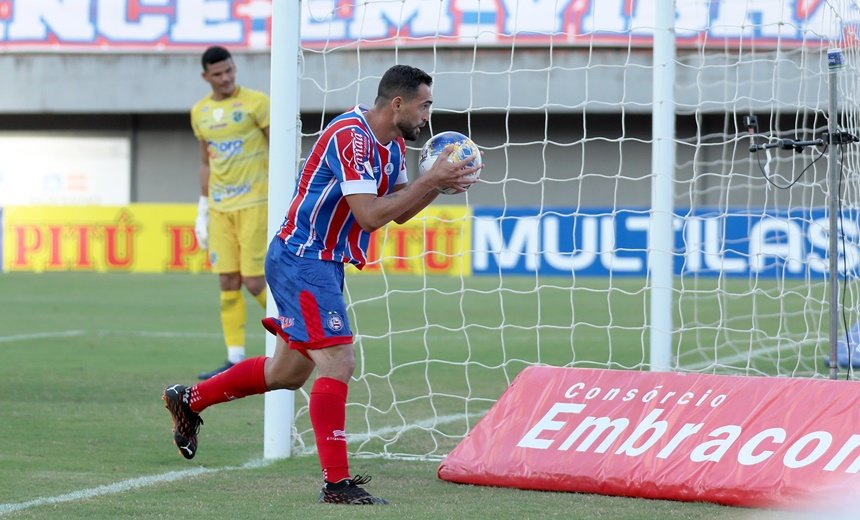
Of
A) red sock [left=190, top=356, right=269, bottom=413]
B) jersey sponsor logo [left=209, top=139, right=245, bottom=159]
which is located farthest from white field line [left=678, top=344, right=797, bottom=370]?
red sock [left=190, top=356, right=269, bottom=413]

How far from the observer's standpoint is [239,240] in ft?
30.3

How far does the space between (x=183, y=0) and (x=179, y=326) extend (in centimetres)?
1847

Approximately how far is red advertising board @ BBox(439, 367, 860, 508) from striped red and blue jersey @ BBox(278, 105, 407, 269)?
1038mm

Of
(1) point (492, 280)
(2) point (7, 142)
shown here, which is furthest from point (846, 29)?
(2) point (7, 142)

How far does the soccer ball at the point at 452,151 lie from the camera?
495 cm

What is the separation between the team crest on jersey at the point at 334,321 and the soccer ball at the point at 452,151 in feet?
2.08

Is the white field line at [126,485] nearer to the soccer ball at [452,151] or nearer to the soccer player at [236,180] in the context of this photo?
the soccer ball at [452,151]

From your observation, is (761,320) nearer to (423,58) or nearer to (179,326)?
(179,326)

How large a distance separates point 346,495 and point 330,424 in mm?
285

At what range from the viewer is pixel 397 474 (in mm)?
5699

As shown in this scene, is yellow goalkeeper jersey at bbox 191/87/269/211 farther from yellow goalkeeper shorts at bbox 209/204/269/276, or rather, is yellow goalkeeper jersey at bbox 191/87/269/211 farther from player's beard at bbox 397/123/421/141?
player's beard at bbox 397/123/421/141

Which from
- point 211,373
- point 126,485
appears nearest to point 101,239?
point 211,373

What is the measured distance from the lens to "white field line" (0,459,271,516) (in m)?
4.80

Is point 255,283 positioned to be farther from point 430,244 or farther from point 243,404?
point 430,244
